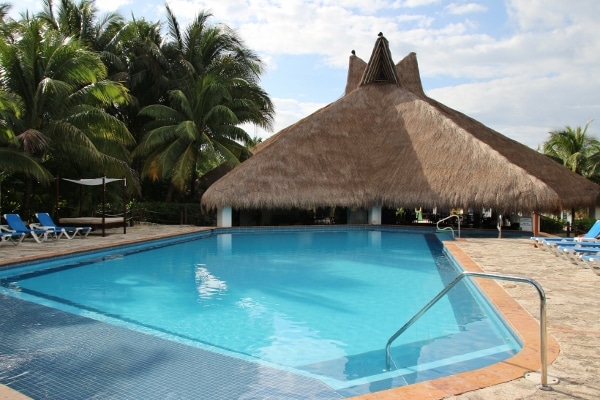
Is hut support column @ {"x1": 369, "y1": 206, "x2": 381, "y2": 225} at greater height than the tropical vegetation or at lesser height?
lesser

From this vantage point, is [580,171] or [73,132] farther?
[580,171]

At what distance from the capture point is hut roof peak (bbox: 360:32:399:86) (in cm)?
2023

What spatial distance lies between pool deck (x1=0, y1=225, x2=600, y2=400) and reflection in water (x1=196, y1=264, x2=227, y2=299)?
104 inches

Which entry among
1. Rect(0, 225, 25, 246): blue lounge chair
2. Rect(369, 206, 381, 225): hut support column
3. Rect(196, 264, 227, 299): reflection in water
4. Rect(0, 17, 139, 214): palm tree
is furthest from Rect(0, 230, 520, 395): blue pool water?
Rect(369, 206, 381, 225): hut support column

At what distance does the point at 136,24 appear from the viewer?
1888cm

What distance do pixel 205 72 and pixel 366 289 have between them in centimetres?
1453

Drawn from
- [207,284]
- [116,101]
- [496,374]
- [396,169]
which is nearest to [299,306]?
[207,284]

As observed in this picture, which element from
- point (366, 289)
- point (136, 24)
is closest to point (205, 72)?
point (136, 24)

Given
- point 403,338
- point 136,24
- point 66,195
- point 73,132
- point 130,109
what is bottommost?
point 403,338

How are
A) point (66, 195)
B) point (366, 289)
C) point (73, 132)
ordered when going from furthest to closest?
point (66, 195), point (73, 132), point (366, 289)

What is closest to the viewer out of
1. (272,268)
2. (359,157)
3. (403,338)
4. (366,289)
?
(403,338)

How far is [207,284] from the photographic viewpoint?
7.07 metres

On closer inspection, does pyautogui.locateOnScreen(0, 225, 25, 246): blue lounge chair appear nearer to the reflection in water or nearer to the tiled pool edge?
the reflection in water

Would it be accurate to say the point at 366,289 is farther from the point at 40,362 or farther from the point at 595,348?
the point at 40,362
